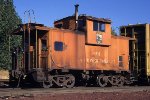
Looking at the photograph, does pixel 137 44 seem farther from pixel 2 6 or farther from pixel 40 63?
pixel 2 6

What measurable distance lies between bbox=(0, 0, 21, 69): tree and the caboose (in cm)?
1489

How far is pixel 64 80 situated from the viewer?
19.5 meters

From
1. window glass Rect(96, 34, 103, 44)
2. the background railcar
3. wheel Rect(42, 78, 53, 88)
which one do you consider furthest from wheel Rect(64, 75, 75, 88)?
the background railcar

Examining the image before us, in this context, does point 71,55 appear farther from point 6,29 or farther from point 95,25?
point 6,29

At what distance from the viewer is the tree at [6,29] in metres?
36.2

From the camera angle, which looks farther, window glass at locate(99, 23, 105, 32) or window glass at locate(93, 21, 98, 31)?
window glass at locate(99, 23, 105, 32)

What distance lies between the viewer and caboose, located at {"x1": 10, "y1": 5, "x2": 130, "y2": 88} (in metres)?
19.0

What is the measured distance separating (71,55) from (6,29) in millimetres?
18713

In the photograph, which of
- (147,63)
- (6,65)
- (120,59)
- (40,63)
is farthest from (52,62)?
(6,65)

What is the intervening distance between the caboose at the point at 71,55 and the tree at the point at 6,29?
14890 mm

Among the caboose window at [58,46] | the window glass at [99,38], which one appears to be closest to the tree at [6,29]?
the window glass at [99,38]

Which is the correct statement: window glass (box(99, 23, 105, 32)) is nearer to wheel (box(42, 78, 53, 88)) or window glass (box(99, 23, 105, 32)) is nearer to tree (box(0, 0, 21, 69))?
wheel (box(42, 78, 53, 88))

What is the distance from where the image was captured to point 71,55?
791 inches

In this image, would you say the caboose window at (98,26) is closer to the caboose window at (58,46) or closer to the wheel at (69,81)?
the caboose window at (58,46)
